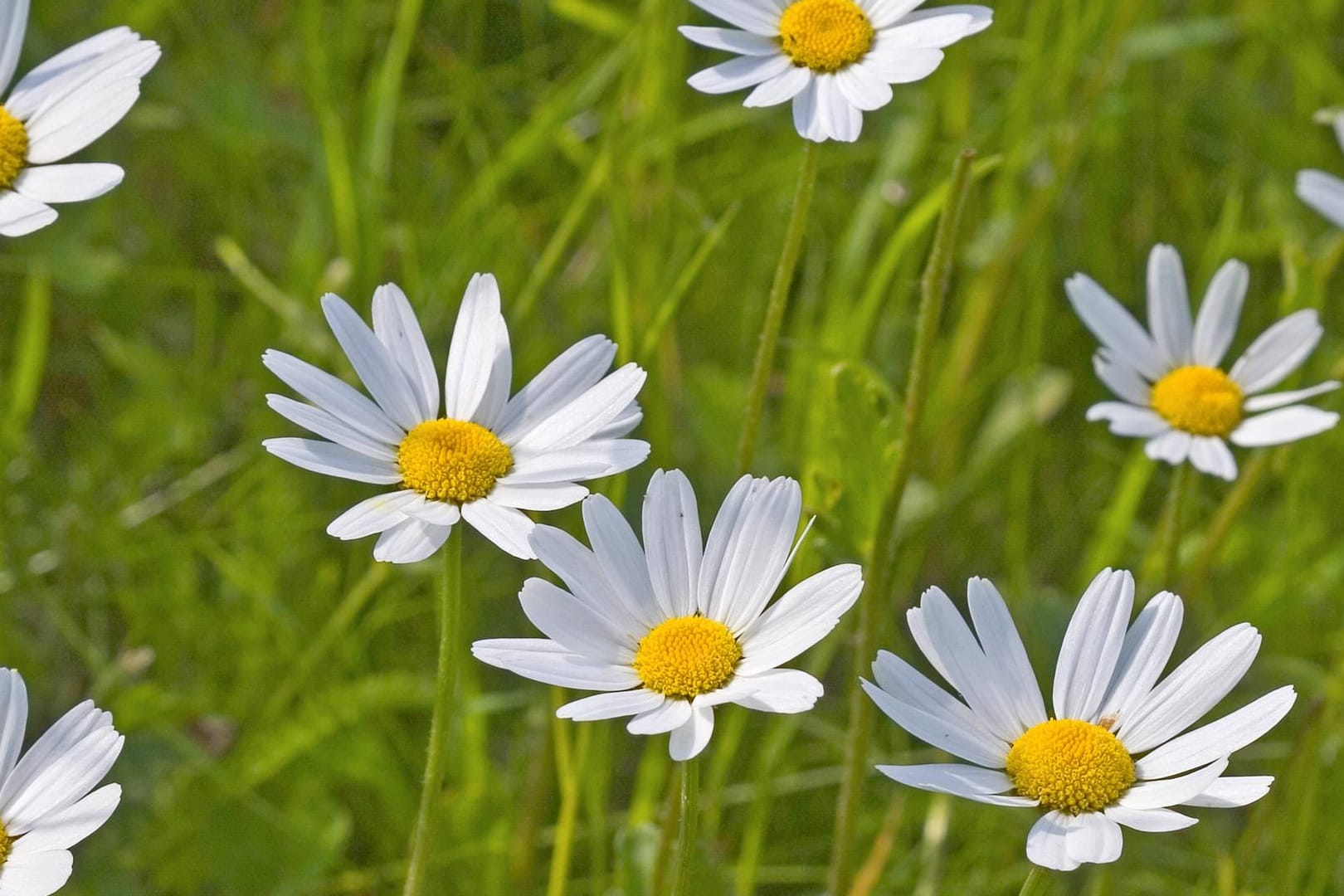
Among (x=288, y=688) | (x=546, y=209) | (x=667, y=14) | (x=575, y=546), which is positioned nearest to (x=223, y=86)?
(x=546, y=209)

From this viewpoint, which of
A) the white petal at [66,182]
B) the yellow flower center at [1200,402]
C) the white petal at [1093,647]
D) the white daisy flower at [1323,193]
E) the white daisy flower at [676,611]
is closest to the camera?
the white daisy flower at [676,611]

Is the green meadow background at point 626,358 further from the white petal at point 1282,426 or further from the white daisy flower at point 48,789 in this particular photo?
the white daisy flower at point 48,789

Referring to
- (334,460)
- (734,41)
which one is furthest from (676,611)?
(734,41)

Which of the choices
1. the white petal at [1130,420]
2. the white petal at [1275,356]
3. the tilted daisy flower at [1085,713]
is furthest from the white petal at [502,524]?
the white petal at [1275,356]

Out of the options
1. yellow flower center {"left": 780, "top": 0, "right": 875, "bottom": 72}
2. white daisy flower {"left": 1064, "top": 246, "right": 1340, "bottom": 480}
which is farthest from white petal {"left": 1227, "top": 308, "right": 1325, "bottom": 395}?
yellow flower center {"left": 780, "top": 0, "right": 875, "bottom": 72}

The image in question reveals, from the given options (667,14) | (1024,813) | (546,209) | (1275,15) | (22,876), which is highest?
(1275,15)

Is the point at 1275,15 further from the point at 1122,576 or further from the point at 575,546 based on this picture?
the point at 575,546
